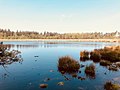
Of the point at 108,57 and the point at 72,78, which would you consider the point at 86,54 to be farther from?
the point at 72,78

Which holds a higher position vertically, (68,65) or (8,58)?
(68,65)

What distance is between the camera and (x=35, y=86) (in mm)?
18875

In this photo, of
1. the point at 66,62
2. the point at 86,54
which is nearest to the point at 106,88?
the point at 66,62

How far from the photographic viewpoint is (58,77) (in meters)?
23.2

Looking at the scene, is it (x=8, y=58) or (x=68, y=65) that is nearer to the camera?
(x=68, y=65)

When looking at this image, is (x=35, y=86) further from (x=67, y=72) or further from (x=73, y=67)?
(x=73, y=67)

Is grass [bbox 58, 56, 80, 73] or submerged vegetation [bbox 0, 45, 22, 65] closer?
grass [bbox 58, 56, 80, 73]

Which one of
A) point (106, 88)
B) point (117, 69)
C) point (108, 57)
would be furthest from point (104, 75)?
point (108, 57)

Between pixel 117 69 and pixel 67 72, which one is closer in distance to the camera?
pixel 67 72

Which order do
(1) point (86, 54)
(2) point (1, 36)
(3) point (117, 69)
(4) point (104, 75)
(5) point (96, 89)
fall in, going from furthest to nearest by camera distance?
1. (2) point (1, 36)
2. (1) point (86, 54)
3. (3) point (117, 69)
4. (4) point (104, 75)
5. (5) point (96, 89)

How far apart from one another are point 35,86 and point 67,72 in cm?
803

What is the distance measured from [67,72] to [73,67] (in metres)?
2.56

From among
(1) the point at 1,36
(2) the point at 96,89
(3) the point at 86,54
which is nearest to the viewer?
(2) the point at 96,89

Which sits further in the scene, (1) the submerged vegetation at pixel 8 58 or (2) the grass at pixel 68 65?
(1) the submerged vegetation at pixel 8 58
